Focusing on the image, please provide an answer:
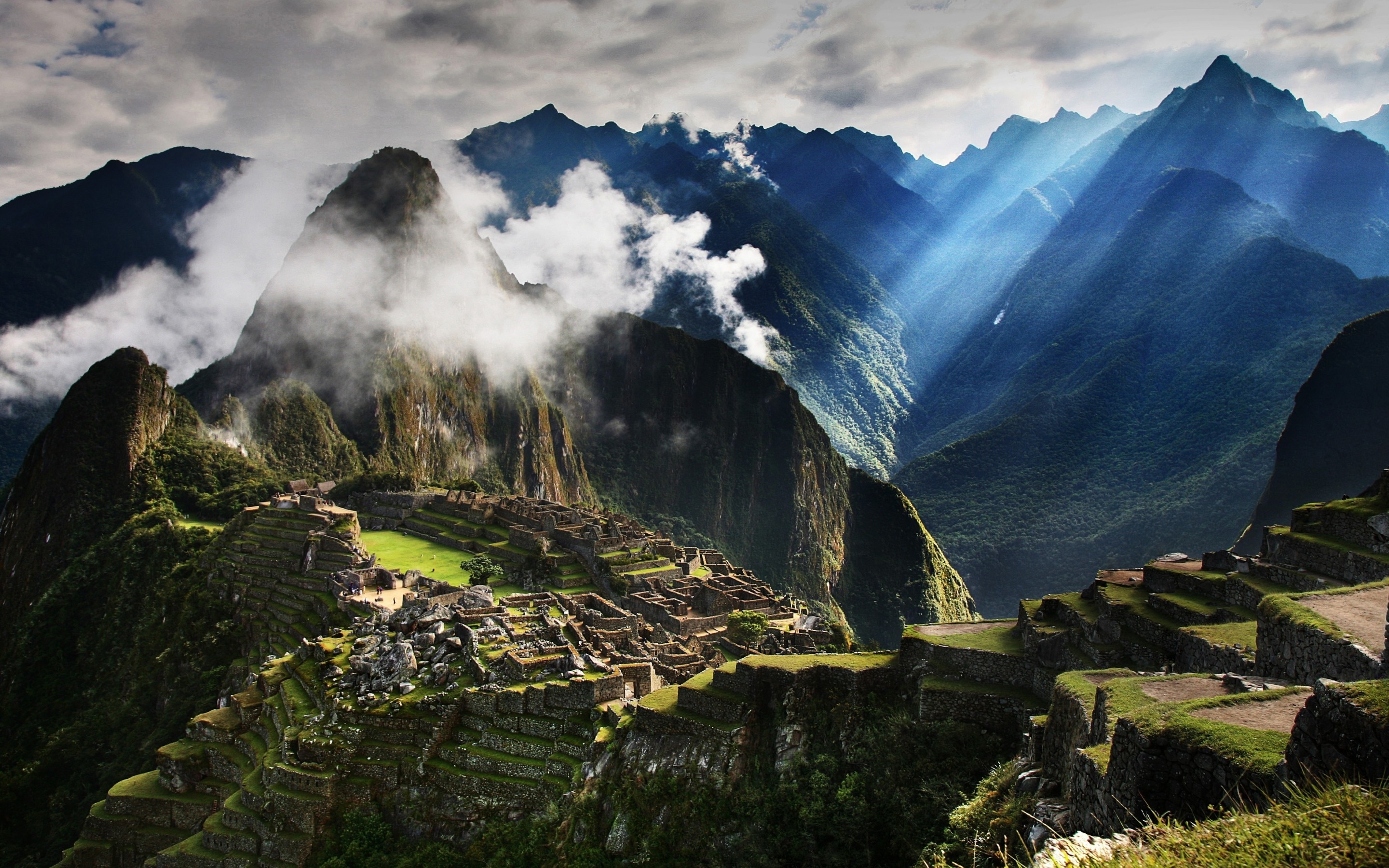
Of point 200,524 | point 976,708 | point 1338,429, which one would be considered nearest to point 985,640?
point 976,708

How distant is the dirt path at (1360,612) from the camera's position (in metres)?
10.2

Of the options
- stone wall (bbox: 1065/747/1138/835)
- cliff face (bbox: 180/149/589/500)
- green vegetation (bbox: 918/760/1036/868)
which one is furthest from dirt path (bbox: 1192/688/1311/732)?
cliff face (bbox: 180/149/589/500)

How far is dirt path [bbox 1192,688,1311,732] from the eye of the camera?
27.5 ft

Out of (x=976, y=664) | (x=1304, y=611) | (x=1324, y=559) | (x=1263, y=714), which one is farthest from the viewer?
(x=1324, y=559)

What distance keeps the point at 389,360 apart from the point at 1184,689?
15157 centimetres

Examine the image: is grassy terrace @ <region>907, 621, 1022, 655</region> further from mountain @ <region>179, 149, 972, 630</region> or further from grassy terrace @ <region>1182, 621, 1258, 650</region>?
mountain @ <region>179, 149, 972, 630</region>

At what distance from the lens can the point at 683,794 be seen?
55.2ft

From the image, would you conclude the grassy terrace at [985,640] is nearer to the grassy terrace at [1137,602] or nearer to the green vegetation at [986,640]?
A: the green vegetation at [986,640]

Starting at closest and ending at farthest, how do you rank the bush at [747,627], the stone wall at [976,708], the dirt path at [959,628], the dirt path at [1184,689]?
the dirt path at [1184,689], the stone wall at [976,708], the dirt path at [959,628], the bush at [747,627]

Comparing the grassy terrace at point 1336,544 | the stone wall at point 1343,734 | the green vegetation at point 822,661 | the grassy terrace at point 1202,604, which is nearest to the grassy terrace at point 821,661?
the green vegetation at point 822,661

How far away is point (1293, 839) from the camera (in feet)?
18.6

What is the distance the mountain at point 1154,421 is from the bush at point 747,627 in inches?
2924

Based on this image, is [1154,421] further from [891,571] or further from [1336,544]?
[1336,544]

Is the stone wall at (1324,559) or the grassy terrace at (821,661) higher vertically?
the stone wall at (1324,559)
